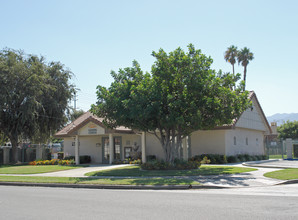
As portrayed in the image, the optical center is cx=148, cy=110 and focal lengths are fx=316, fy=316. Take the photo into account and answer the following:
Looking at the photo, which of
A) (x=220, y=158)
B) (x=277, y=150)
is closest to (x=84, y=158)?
(x=220, y=158)

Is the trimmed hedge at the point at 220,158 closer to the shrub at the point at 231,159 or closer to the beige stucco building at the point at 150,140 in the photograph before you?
the shrub at the point at 231,159

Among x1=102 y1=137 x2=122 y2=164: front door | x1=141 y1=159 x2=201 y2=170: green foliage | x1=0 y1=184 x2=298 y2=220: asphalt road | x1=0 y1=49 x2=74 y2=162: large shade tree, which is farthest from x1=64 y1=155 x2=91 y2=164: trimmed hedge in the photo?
x1=0 y1=184 x2=298 y2=220: asphalt road

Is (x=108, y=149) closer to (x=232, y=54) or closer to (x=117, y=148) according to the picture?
(x=117, y=148)

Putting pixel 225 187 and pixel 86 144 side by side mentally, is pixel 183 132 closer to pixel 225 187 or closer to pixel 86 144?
pixel 225 187

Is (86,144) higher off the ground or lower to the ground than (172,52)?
lower

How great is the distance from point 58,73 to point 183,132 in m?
21.7

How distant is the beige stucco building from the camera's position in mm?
27469

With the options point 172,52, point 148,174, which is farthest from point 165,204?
point 172,52

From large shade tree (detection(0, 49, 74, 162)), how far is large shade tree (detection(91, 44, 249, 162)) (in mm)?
15024

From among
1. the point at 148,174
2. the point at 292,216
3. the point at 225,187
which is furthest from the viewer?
the point at 148,174

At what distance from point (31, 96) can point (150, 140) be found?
1339 centimetres

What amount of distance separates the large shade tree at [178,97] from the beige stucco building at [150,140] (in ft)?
20.3

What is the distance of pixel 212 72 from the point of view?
2009 cm

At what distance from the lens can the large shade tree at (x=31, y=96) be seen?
31891mm
